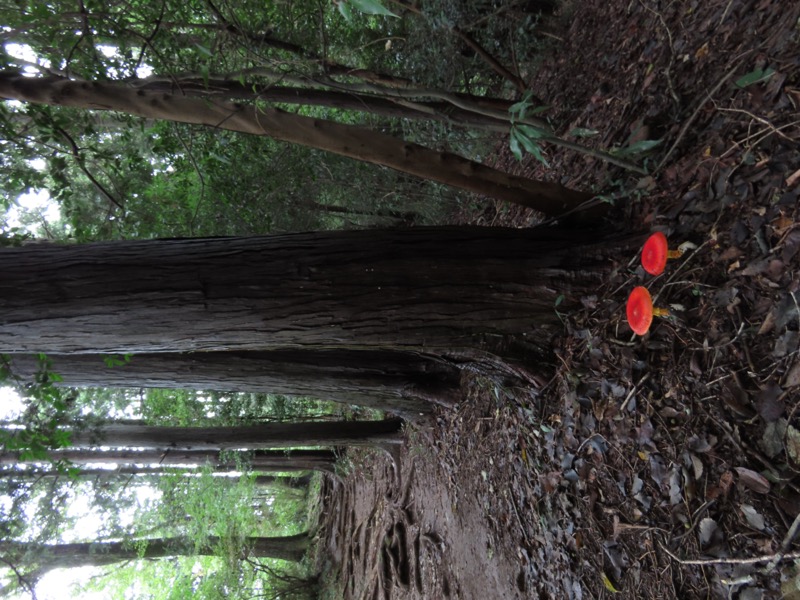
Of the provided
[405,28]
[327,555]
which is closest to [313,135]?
[405,28]

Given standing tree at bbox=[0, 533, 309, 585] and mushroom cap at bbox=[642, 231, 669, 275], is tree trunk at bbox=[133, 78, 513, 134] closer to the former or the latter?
mushroom cap at bbox=[642, 231, 669, 275]

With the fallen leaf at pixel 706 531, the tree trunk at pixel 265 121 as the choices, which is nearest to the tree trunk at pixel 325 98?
the tree trunk at pixel 265 121

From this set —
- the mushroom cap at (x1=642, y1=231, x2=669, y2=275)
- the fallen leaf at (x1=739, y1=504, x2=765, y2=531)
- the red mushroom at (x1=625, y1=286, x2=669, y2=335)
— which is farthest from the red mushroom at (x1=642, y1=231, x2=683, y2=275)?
the fallen leaf at (x1=739, y1=504, x2=765, y2=531)

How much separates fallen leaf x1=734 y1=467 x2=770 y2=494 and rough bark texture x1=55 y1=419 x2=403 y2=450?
4.74 meters

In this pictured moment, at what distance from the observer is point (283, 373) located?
4391 millimetres

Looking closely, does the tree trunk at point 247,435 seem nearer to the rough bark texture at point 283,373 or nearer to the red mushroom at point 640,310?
the rough bark texture at point 283,373

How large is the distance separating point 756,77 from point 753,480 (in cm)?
161

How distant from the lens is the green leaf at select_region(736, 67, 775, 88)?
7.39 feet

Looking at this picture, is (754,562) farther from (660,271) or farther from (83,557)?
(83,557)

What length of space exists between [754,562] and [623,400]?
2.95 feet

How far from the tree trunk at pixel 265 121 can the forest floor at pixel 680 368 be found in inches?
32.3

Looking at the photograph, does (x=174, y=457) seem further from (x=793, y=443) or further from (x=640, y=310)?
(x=793, y=443)

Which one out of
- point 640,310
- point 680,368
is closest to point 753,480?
point 680,368

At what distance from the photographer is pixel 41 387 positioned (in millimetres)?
3037
